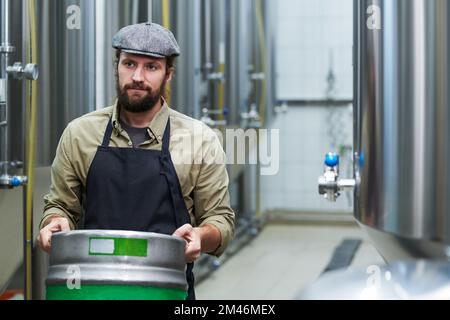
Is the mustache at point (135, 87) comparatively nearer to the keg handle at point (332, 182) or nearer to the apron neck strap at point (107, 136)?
the apron neck strap at point (107, 136)

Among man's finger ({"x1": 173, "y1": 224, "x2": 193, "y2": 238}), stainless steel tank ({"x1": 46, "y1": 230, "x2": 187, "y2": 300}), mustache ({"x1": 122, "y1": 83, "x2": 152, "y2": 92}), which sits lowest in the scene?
stainless steel tank ({"x1": 46, "y1": 230, "x2": 187, "y2": 300})

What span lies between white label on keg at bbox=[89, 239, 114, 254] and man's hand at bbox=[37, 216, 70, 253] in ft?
0.89

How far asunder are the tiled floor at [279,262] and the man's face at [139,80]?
172 centimetres

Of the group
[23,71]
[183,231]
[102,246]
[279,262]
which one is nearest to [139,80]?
[183,231]

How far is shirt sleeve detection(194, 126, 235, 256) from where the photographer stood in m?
1.80

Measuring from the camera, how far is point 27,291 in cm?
230

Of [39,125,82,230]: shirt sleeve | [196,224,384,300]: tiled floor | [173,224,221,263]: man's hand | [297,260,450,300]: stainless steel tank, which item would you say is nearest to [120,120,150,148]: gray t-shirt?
[39,125,82,230]: shirt sleeve

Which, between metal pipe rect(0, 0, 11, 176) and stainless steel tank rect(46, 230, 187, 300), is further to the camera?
metal pipe rect(0, 0, 11, 176)

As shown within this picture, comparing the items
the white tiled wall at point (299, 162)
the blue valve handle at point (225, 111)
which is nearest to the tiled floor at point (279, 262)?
the white tiled wall at point (299, 162)

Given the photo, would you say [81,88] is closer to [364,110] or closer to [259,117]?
[364,110]

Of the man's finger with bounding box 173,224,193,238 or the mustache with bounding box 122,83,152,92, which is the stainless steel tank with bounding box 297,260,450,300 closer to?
the man's finger with bounding box 173,224,193,238

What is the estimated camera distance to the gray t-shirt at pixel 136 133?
1.80 metres

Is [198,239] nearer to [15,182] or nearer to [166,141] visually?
[166,141]

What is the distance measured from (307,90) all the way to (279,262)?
5.61ft
